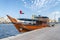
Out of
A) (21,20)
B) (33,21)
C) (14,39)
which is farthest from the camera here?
(33,21)

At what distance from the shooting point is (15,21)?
38219mm

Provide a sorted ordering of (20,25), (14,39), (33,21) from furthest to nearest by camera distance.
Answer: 1. (33,21)
2. (20,25)
3. (14,39)

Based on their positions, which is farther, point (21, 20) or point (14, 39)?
point (21, 20)

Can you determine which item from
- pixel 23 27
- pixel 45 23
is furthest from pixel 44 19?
pixel 23 27

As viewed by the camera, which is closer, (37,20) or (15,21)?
(15,21)

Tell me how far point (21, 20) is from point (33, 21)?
5303 millimetres

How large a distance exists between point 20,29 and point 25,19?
4.16m

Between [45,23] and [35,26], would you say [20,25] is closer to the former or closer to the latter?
[35,26]

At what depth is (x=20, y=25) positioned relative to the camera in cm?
3769

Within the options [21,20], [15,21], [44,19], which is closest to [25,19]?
[21,20]

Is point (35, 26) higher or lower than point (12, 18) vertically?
lower

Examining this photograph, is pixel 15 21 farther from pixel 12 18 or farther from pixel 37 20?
pixel 37 20

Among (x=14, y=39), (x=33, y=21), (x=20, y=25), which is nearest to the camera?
(x=14, y=39)

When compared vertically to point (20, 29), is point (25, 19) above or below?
above
